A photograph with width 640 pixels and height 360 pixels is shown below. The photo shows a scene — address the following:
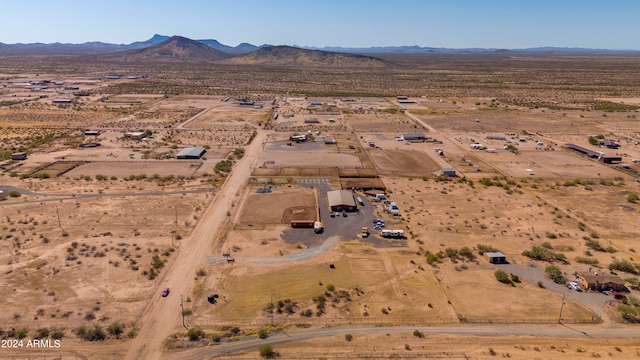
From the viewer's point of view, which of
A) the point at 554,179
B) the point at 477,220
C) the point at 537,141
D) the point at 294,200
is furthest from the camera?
the point at 537,141

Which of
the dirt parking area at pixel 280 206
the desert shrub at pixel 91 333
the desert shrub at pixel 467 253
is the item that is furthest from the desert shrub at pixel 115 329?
the desert shrub at pixel 467 253

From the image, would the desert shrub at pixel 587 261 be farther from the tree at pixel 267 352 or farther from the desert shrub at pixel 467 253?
the tree at pixel 267 352

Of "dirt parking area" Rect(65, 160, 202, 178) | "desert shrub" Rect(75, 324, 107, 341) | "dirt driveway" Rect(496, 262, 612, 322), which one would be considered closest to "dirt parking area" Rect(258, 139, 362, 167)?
"dirt parking area" Rect(65, 160, 202, 178)

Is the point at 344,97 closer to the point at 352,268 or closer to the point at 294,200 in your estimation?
the point at 294,200

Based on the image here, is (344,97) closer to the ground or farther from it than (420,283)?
farther from it

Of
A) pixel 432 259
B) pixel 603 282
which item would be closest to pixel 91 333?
pixel 432 259

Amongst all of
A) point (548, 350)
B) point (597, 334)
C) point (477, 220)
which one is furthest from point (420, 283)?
point (477, 220)

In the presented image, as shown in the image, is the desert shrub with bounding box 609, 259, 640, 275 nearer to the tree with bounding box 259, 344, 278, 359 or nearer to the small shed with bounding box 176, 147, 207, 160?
the tree with bounding box 259, 344, 278, 359
